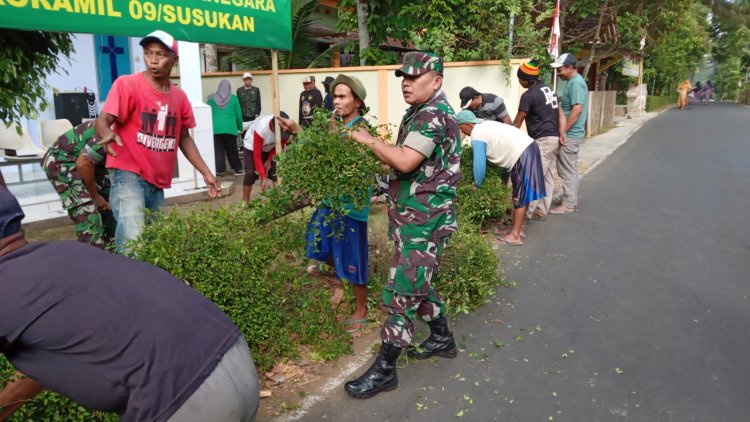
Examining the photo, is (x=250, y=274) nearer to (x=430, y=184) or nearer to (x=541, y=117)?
(x=430, y=184)

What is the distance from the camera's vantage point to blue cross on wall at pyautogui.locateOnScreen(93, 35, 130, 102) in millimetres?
11484

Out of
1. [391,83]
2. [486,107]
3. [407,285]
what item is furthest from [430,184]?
[391,83]

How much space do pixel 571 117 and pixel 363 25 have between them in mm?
5442

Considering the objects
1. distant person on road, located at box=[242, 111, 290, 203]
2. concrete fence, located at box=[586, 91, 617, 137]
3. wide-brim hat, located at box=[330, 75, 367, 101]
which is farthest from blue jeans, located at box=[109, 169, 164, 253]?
concrete fence, located at box=[586, 91, 617, 137]

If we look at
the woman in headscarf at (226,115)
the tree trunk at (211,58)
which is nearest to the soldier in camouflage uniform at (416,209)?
the woman in headscarf at (226,115)

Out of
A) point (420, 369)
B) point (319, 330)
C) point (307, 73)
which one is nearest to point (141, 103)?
point (319, 330)

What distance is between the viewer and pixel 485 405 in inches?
134

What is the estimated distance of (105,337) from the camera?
1.70 m

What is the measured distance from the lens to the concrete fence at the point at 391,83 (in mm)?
11047

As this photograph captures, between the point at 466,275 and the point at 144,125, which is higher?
the point at 144,125

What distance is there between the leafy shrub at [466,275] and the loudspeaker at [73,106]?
8626 millimetres

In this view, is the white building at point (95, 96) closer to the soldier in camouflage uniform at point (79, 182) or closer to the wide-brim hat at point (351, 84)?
the soldier in camouflage uniform at point (79, 182)

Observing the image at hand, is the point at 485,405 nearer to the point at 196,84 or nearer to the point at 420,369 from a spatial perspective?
the point at 420,369

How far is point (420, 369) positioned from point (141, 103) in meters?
2.50
